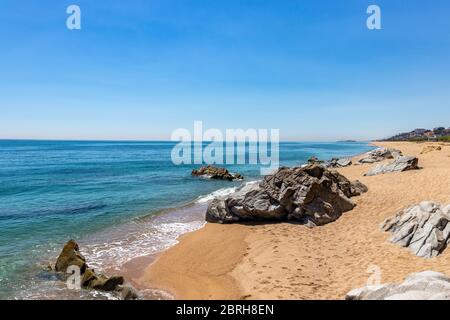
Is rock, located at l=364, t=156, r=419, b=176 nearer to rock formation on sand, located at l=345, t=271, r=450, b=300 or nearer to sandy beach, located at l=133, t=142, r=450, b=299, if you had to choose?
sandy beach, located at l=133, t=142, r=450, b=299

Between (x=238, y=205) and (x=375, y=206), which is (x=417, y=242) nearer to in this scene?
(x=375, y=206)

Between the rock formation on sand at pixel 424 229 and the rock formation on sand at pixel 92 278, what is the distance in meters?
12.4

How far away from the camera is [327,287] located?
12555 millimetres

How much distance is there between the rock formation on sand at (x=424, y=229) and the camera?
1462 centimetres

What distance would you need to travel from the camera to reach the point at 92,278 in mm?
13703

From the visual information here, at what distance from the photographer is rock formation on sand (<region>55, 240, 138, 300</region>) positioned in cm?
1272

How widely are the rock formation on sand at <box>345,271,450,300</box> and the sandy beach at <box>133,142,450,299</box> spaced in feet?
7.00

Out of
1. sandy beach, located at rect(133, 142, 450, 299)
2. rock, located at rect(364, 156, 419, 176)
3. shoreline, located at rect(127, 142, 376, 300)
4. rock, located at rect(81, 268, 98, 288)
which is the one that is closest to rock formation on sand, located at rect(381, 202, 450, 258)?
sandy beach, located at rect(133, 142, 450, 299)

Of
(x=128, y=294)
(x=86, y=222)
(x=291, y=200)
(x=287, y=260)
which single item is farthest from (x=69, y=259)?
(x=291, y=200)

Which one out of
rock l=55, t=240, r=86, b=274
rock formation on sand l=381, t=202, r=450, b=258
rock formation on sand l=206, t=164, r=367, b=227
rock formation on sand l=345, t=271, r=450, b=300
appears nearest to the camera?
rock formation on sand l=345, t=271, r=450, b=300

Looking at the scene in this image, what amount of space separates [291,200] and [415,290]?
12831mm
